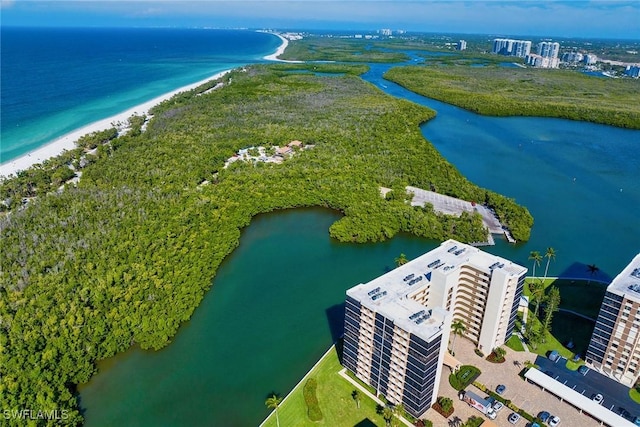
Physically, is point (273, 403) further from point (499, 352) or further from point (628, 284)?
point (628, 284)

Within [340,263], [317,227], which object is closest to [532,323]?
[340,263]

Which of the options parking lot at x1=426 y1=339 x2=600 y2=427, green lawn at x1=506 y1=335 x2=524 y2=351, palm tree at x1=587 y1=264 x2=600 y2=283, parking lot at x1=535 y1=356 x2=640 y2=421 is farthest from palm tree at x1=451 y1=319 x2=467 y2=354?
palm tree at x1=587 y1=264 x2=600 y2=283

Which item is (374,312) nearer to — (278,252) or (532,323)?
(532,323)

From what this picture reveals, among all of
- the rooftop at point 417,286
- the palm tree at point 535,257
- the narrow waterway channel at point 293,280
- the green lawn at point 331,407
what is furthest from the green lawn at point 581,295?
the green lawn at point 331,407

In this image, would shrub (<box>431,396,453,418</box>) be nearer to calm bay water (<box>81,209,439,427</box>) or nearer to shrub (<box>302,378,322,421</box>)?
shrub (<box>302,378,322,421</box>)

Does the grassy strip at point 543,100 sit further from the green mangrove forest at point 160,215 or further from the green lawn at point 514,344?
the green lawn at point 514,344

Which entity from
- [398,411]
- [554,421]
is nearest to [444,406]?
[398,411]
